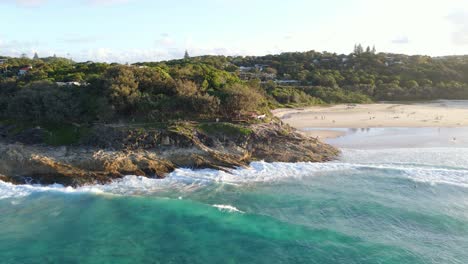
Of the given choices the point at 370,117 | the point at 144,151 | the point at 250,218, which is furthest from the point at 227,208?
the point at 370,117

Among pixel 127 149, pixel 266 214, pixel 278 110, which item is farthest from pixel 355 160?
pixel 278 110

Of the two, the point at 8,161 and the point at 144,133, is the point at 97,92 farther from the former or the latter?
the point at 8,161

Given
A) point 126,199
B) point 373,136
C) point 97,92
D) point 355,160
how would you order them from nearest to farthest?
point 126,199 → point 355,160 → point 97,92 → point 373,136

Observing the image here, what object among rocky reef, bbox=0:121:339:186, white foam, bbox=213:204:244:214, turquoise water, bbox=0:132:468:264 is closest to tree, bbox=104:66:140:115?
rocky reef, bbox=0:121:339:186

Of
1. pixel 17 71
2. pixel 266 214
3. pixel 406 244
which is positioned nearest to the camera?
pixel 406 244

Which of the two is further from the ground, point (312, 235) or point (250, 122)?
point (250, 122)

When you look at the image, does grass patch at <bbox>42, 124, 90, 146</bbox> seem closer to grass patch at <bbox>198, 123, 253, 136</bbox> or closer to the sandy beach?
grass patch at <bbox>198, 123, 253, 136</bbox>
